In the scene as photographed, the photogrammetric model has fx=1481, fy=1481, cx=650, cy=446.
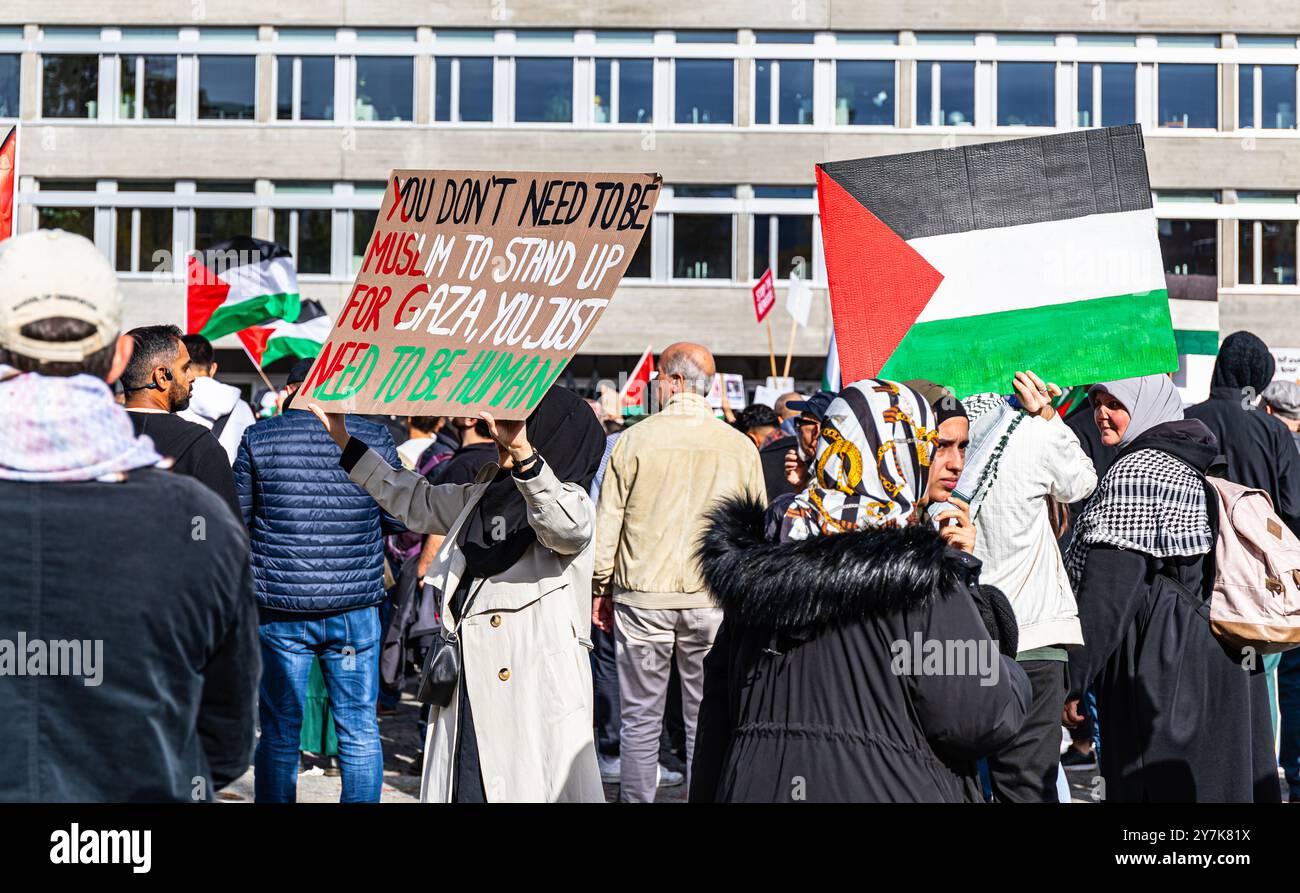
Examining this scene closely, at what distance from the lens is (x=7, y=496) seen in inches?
100

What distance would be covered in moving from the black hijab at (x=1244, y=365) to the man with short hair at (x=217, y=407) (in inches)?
186

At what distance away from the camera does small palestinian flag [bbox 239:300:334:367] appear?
1552 centimetres

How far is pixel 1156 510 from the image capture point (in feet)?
15.8

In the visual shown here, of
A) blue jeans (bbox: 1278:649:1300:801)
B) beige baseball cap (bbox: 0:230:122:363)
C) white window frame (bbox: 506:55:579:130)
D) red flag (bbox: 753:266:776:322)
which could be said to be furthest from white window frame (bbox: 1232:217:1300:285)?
beige baseball cap (bbox: 0:230:122:363)

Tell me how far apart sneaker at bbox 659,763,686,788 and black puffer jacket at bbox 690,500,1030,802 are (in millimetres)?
4761

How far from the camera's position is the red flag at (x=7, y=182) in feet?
19.6

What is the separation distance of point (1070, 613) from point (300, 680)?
121 inches

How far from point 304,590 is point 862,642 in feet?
11.2

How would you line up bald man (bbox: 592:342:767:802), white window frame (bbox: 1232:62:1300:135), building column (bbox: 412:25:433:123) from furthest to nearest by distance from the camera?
white window frame (bbox: 1232:62:1300:135) → building column (bbox: 412:25:433:123) → bald man (bbox: 592:342:767:802)

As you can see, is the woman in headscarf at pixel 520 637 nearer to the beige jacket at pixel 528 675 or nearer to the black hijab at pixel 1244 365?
the beige jacket at pixel 528 675

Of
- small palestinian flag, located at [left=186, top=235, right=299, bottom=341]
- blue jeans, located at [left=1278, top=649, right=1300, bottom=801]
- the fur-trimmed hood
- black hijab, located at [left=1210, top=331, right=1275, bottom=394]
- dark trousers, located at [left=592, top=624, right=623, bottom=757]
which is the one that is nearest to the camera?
the fur-trimmed hood

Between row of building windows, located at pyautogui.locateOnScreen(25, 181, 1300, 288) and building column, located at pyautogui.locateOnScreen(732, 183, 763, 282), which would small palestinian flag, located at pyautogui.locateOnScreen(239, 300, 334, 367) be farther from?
building column, located at pyautogui.locateOnScreen(732, 183, 763, 282)
